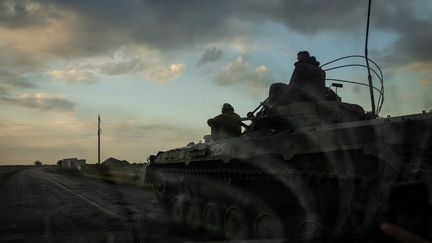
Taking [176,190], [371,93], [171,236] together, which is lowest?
[171,236]

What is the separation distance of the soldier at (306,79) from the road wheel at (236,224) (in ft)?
7.25

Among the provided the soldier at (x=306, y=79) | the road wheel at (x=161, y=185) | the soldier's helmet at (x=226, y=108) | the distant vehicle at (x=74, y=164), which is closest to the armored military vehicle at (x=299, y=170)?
the soldier at (x=306, y=79)

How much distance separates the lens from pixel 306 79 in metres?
9.80

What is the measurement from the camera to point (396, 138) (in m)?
6.31

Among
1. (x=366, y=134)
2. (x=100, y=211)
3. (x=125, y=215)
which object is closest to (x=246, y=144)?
(x=366, y=134)

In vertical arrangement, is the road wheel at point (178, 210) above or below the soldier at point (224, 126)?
below

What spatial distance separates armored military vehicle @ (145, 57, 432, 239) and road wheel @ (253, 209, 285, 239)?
0.02 meters

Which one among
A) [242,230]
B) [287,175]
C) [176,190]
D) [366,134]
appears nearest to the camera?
[366,134]

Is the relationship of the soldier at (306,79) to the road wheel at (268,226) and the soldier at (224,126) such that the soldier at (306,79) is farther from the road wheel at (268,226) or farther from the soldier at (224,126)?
the soldier at (224,126)

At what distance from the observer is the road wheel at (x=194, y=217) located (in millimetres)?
12086

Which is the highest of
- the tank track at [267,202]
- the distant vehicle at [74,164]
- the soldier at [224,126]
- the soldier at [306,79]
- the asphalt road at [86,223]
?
the distant vehicle at [74,164]

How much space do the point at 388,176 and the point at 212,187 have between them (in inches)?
224

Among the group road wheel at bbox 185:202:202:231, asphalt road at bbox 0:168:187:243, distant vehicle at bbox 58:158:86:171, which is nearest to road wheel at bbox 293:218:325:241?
asphalt road at bbox 0:168:187:243

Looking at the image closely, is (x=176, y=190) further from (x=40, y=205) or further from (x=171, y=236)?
(x=40, y=205)
